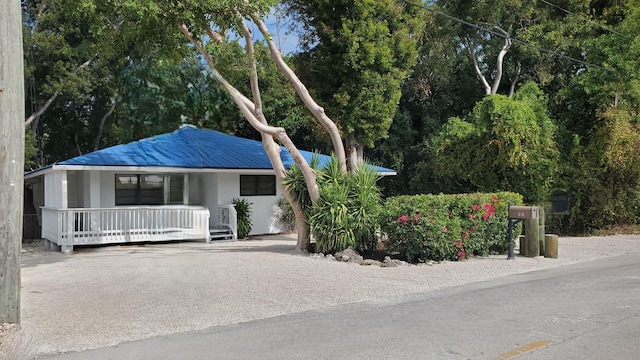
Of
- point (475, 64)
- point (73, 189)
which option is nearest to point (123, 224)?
point (73, 189)

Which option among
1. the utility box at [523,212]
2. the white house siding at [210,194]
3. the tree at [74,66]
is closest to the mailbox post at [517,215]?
the utility box at [523,212]

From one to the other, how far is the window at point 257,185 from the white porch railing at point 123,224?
275cm

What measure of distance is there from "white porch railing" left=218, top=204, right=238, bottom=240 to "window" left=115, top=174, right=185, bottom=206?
61.5 inches

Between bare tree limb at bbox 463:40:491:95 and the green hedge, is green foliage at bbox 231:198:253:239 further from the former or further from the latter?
bare tree limb at bbox 463:40:491:95

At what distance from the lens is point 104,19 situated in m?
12.5

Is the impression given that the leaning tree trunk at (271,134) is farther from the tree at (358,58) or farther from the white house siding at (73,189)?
the white house siding at (73,189)

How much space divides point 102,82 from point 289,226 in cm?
1367

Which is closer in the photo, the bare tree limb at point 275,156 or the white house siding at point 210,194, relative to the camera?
the bare tree limb at point 275,156

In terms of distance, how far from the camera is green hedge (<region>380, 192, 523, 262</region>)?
40.0 feet

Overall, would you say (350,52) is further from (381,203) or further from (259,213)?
(259,213)

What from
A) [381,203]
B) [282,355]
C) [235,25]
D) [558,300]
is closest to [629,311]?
[558,300]

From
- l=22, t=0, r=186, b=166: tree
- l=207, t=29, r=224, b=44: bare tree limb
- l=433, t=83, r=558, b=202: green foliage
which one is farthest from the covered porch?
l=433, t=83, r=558, b=202: green foliage

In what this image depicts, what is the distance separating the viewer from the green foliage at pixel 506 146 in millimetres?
18875

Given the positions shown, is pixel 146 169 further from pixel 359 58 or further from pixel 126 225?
pixel 359 58
